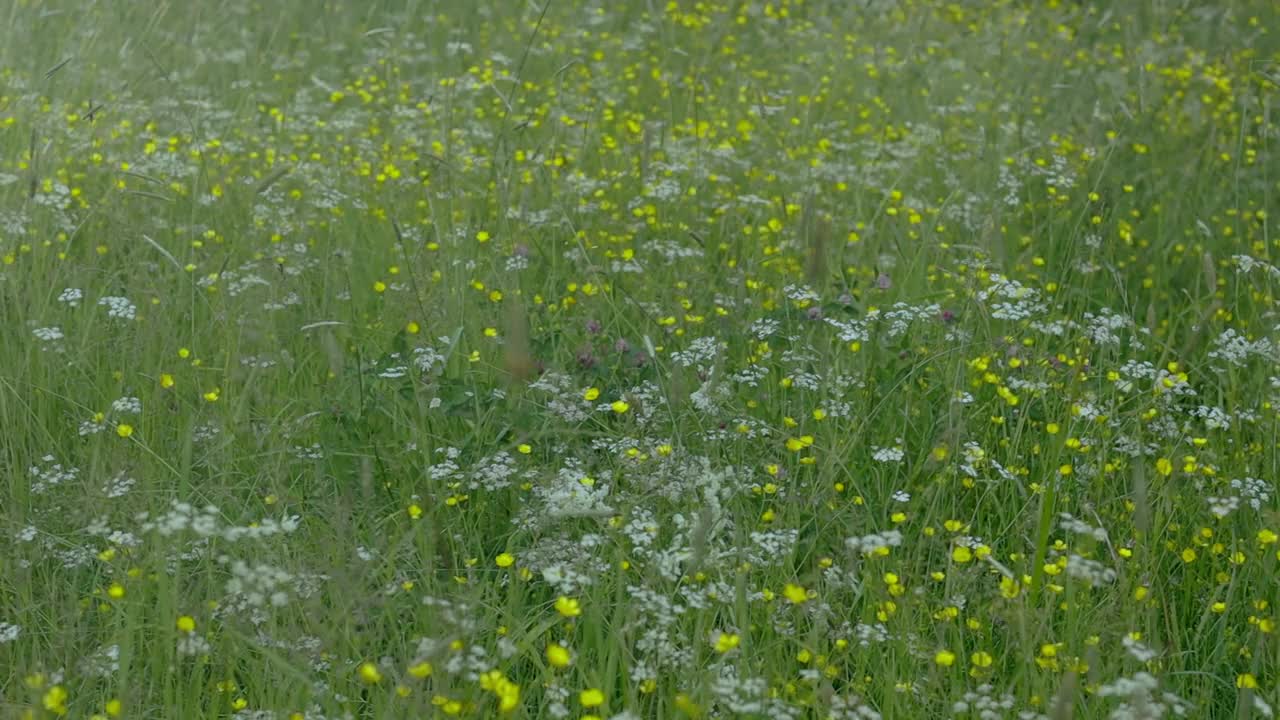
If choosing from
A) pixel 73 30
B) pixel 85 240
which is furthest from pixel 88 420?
pixel 73 30

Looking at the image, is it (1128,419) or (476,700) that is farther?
(1128,419)

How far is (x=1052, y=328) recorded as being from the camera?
3.03 meters

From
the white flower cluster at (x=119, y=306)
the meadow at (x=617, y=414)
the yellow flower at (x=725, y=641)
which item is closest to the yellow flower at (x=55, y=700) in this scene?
the meadow at (x=617, y=414)

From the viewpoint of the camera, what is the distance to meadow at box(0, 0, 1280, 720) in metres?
2.15

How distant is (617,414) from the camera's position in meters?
2.85

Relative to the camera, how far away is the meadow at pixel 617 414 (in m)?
2.15

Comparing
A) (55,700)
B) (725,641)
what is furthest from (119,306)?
(725,641)

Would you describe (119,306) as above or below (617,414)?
above

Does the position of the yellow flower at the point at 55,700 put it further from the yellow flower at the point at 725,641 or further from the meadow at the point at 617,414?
the yellow flower at the point at 725,641

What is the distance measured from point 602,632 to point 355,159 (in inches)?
105

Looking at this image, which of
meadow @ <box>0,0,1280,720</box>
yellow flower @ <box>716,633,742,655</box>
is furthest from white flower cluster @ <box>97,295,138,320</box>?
yellow flower @ <box>716,633,742,655</box>

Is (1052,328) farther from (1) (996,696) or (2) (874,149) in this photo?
(2) (874,149)

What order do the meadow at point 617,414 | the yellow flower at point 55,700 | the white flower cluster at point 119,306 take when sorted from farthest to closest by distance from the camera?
the white flower cluster at point 119,306 → the meadow at point 617,414 → the yellow flower at point 55,700

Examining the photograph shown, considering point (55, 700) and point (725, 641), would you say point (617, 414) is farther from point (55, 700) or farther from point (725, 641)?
point (55, 700)
